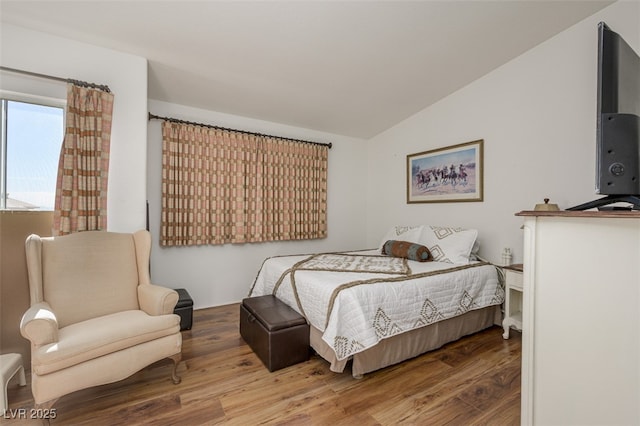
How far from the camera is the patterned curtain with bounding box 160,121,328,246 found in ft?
10.4

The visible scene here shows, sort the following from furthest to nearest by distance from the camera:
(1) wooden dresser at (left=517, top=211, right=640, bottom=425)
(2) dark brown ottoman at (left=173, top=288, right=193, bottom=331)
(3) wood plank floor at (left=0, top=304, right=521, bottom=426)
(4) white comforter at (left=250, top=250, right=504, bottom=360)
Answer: (2) dark brown ottoman at (left=173, top=288, right=193, bottom=331) < (4) white comforter at (left=250, top=250, right=504, bottom=360) < (3) wood plank floor at (left=0, top=304, right=521, bottom=426) < (1) wooden dresser at (left=517, top=211, right=640, bottom=425)

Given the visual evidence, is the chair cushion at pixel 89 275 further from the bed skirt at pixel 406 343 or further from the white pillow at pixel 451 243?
the white pillow at pixel 451 243

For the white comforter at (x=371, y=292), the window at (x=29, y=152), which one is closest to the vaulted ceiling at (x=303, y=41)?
the window at (x=29, y=152)

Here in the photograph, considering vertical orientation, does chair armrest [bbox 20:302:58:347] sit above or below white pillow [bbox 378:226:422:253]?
below

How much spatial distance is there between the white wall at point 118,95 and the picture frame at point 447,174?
3227 millimetres

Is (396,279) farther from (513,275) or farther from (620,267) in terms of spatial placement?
(620,267)

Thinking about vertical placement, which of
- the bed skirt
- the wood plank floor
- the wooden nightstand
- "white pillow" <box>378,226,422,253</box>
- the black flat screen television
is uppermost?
the black flat screen television

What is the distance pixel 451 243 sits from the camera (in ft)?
9.86

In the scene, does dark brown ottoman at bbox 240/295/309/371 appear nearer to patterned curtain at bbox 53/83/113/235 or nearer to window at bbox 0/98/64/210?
patterned curtain at bbox 53/83/113/235

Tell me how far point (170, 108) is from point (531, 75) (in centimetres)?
385

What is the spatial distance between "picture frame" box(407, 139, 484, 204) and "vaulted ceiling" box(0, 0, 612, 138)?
76 centimetres

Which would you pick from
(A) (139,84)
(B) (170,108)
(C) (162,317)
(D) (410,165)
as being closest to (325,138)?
(D) (410,165)

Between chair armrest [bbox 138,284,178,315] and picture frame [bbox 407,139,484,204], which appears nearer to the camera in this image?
chair armrest [bbox 138,284,178,315]

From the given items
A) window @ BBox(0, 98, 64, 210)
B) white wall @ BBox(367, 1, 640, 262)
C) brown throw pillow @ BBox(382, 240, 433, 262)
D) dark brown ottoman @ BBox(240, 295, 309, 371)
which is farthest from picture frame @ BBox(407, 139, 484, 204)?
window @ BBox(0, 98, 64, 210)
